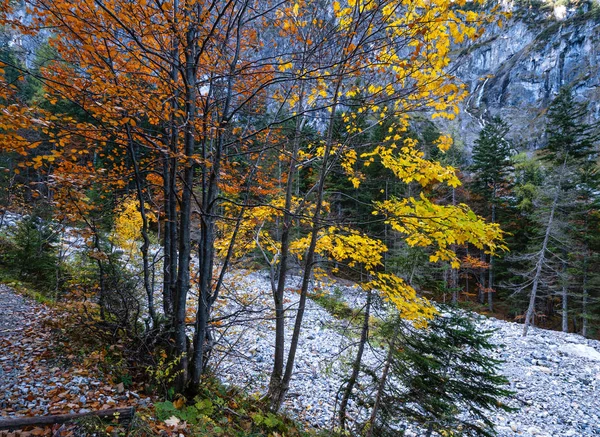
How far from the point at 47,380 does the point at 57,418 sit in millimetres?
1388

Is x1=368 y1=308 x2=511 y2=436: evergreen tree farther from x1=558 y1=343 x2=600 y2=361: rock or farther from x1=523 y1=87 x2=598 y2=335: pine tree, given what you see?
x1=523 y1=87 x2=598 y2=335: pine tree

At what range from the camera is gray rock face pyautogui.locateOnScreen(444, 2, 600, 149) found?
53656 mm

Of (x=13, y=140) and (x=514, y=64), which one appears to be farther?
(x=514, y=64)

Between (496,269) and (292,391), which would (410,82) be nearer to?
(292,391)

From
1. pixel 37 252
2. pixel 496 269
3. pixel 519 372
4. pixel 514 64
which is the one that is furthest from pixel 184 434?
pixel 514 64

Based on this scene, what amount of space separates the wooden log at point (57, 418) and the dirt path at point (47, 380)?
495 mm

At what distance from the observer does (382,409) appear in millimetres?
5246

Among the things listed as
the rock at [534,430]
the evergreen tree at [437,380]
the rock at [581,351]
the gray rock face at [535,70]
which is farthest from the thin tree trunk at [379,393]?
the gray rock face at [535,70]

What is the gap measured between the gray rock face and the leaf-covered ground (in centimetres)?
5883

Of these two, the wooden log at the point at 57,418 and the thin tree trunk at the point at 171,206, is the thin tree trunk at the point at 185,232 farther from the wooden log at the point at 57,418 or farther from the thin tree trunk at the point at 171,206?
the wooden log at the point at 57,418

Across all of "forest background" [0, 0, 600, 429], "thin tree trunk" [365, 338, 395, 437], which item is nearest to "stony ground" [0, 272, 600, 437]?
"thin tree trunk" [365, 338, 395, 437]

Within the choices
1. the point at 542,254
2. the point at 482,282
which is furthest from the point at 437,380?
the point at 482,282

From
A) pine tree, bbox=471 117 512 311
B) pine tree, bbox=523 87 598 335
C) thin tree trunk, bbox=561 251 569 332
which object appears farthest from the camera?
pine tree, bbox=471 117 512 311

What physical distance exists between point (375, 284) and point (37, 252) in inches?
419
